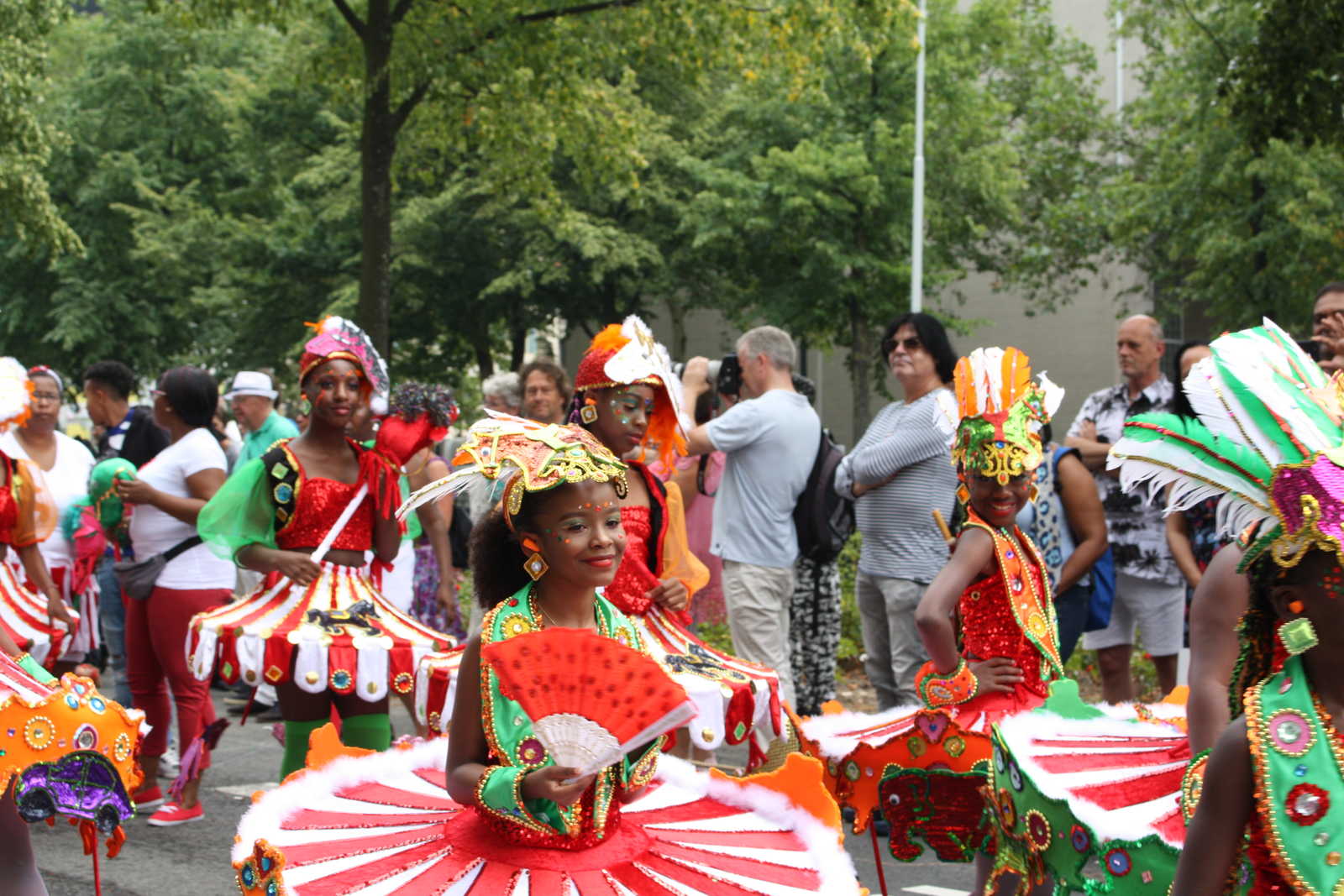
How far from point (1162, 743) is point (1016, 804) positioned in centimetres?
45

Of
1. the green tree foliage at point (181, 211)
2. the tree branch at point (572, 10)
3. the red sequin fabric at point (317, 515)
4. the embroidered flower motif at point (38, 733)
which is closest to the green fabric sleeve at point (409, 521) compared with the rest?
the red sequin fabric at point (317, 515)

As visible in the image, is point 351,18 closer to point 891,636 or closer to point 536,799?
point 891,636

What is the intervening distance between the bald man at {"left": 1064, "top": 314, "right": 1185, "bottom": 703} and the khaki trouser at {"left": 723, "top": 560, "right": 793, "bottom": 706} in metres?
1.57

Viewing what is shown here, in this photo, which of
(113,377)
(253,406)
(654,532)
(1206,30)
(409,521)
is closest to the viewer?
(654,532)

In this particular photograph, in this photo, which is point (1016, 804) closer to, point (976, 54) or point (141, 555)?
point (141, 555)

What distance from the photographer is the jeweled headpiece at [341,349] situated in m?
6.14

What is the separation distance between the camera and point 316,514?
607 centimetres

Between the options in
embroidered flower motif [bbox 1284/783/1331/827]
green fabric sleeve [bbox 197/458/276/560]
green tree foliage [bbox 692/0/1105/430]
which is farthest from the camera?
green tree foliage [bbox 692/0/1105/430]

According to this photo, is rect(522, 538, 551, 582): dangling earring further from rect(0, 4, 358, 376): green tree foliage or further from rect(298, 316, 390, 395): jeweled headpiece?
rect(0, 4, 358, 376): green tree foliage

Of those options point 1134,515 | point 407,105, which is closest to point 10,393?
point 1134,515

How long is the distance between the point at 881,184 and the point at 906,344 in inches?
818

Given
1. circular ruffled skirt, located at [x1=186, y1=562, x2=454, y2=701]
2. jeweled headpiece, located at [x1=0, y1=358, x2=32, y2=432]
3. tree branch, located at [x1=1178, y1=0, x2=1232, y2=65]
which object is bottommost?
circular ruffled skirt, located at [x1=186, y1=562, x2=454, y2=701]

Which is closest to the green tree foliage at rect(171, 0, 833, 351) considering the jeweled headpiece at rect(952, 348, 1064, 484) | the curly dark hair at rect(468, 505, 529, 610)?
the jeweled headpiece at rect(952, 348, 1064, 484)

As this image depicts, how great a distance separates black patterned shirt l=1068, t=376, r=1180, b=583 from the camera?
723 cm
